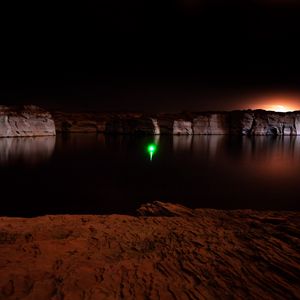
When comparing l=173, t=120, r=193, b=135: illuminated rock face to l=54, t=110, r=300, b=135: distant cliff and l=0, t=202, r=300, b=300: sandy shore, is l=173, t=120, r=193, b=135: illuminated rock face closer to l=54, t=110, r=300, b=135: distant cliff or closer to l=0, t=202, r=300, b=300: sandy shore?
l=54, t=110, r=300, b=135: distant cliff

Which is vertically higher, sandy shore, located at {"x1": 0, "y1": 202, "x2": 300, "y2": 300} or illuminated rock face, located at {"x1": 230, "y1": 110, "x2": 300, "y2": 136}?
illuminated rock face, located at {"x1": 230, "y1": 110, "x2": 300, "y2": 136}

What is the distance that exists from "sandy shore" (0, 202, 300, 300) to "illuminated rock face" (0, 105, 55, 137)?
42528 millimetres

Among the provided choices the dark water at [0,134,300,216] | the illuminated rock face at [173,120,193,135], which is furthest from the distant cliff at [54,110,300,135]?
the dark water at [0,134,300,216]

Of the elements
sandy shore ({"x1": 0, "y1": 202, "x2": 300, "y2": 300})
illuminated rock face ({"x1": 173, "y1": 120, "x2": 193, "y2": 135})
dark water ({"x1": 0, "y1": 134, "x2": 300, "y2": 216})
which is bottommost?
dark water ({"x1": 0, "y1": 134, "x2": 300, "y2": 216})

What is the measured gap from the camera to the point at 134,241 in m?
5.23

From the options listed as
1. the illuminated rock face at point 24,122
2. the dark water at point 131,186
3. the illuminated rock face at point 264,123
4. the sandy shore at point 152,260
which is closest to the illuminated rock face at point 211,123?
the illuminated rock face at point 264,123

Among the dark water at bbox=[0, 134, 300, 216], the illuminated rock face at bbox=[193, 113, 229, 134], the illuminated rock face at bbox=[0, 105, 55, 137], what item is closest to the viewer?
the dark water at bbox=[0, 134, 300, 216]

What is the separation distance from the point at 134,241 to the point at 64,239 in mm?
1499

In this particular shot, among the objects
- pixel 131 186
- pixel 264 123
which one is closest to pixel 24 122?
pixel 131 186

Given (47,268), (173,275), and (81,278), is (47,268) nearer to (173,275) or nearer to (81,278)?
(81,278)

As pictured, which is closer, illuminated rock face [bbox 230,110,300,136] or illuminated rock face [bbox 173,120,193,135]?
illuminated rock face [bbox 173,120,193,135]

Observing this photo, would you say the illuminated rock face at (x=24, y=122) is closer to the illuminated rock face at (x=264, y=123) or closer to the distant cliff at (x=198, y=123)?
the distant cliff at (x=198, y=123)

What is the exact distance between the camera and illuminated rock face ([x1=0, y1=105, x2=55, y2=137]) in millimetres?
42812

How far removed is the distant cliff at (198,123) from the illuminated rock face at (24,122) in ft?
72.8
